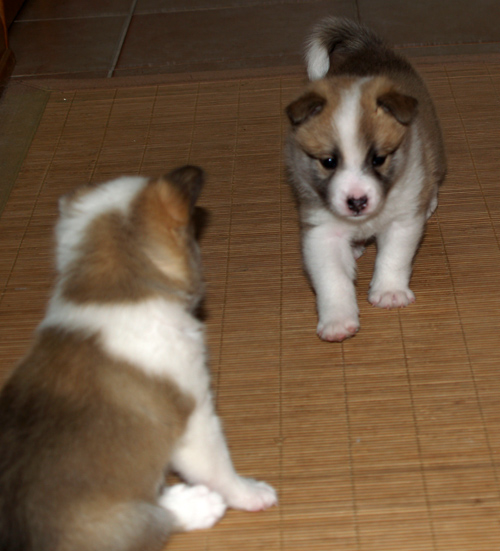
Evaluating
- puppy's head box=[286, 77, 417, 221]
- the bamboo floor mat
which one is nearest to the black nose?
puppy's head box=[286, 77, 417, 221]

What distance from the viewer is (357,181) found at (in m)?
2.12

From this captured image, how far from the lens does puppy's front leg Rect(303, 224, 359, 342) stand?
222cm

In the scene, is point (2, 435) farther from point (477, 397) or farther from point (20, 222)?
point (20, 222)

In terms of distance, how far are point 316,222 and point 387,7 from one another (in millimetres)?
2680

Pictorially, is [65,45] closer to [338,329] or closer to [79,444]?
[338,329]

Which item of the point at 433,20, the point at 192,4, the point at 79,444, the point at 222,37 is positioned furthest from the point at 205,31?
the point at 79,444

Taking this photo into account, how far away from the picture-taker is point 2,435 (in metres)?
1.52

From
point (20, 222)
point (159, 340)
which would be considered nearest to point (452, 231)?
point (159, 340)

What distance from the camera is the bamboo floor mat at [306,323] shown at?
1775 mm

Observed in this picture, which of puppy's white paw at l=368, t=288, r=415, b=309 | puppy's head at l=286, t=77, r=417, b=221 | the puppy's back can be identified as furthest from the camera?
puppy's white paw at l=368, t=288, r=415, b=309

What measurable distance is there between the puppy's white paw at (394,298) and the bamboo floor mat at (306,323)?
0.03 metres

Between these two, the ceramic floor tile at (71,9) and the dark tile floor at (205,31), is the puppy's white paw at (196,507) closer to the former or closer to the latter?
the dark tile floor at (205,31)

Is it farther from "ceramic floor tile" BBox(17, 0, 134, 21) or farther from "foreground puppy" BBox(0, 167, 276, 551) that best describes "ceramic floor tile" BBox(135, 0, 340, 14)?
"foreground puppy" BBox(0, 167, 276, 551)

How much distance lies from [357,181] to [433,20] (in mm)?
2659
